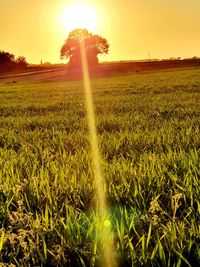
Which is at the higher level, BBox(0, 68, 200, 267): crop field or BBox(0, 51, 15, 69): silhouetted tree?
BBox(0, 51, 15, 69): silhouetted tree

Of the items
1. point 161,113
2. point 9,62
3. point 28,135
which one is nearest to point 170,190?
point 28,135

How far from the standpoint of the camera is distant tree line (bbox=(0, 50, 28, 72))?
94.2 meters

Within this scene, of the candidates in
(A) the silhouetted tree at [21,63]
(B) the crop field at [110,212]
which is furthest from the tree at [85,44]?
(B) the crop field at [110,212]

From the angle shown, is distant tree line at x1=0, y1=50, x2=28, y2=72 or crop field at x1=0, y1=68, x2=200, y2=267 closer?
crop field at x1=0, y1=68, x2=200, y2=267

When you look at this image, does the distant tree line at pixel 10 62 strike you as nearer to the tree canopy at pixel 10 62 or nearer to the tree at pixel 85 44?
the tree canopy at pixel 10 62

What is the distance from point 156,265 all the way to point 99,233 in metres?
0.39

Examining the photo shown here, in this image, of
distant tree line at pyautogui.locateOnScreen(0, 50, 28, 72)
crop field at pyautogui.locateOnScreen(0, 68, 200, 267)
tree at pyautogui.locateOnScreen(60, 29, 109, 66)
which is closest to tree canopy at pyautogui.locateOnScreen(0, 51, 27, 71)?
distant tree line at pyautogui.locateOnScreen(0, 50, 28, 72)

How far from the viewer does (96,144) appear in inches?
205

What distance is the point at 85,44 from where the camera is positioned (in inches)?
4011

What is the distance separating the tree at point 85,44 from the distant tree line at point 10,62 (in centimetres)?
1087

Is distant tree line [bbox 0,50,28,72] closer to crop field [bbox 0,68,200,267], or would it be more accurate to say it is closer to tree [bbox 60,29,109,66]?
tree [bbox 60,29,109,66]

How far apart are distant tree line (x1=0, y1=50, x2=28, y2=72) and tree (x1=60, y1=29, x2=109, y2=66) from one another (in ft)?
35.7

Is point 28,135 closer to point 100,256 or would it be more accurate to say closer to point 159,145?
point 159,145

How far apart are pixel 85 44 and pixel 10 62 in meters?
20.0
